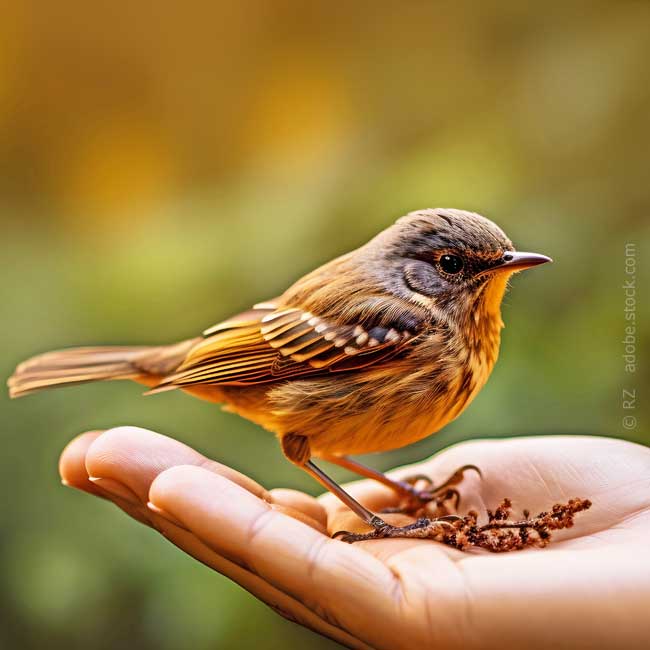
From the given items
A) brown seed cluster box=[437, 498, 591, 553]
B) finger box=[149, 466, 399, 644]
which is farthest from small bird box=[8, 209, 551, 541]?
finger box=[149, 466, 399, 644]

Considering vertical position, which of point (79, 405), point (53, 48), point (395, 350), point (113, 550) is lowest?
point (113, 550)

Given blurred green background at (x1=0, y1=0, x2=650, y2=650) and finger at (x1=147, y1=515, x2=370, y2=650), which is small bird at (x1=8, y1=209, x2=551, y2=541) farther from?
blurred green background at (x1=0, y1=0, x2=650, y2=650)

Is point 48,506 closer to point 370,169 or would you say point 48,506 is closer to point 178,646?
point 178,646

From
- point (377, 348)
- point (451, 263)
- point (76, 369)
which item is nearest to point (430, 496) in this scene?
point (377, 348)

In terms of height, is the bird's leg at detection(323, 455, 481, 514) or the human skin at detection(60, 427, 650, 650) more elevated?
the human skin at detection(60, 427, 650, 650)

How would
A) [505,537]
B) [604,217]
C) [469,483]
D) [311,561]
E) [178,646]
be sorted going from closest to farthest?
[311,561]
[505,537]
[469,483]
[178,646]
[604,217]

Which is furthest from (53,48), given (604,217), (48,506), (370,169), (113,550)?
(604,217)

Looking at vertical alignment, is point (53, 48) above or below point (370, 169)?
above
